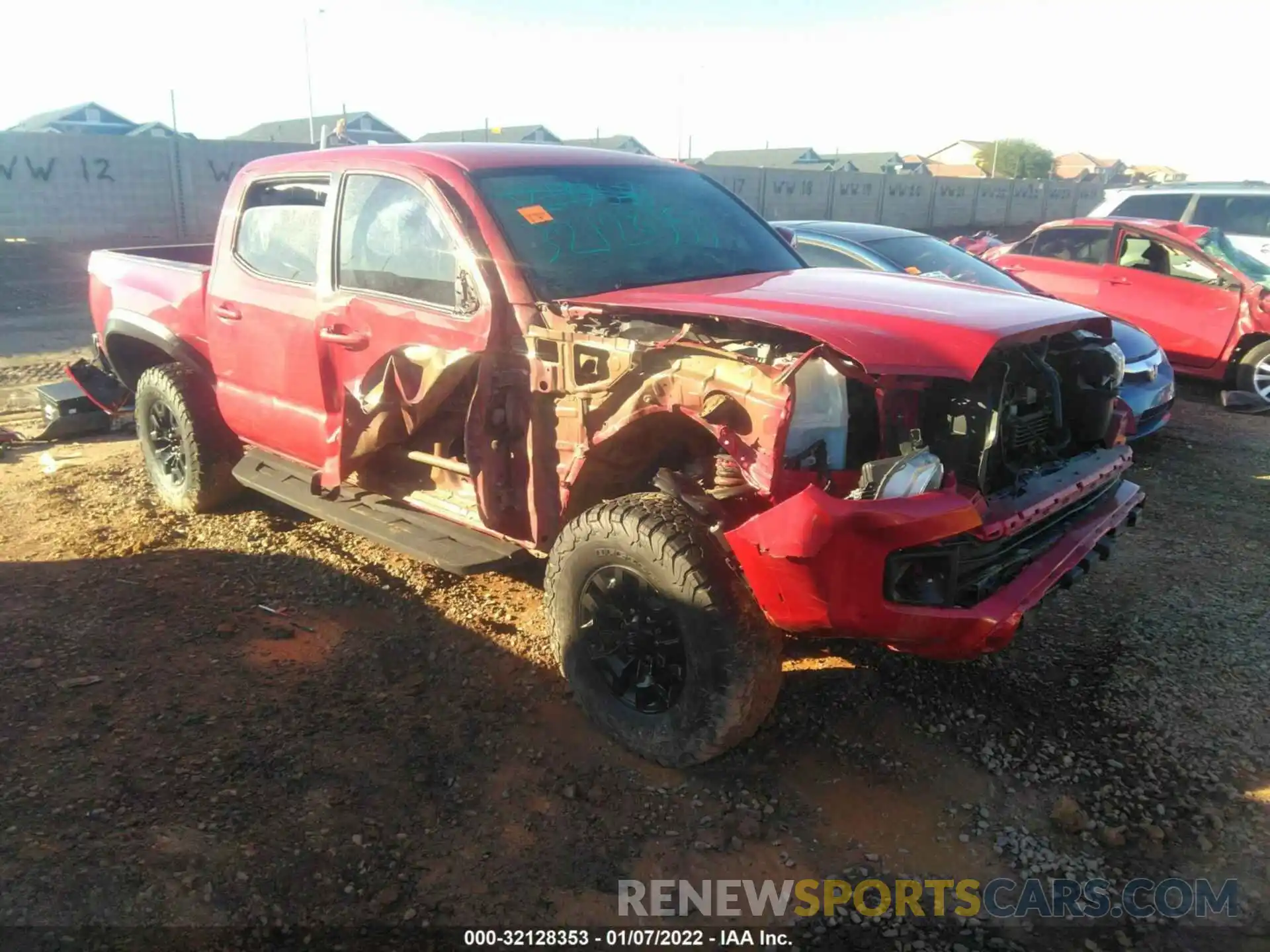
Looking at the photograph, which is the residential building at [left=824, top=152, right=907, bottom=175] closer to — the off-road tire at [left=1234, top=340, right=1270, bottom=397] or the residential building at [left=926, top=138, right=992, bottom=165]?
the residential building at [left=926, top=138, right=992, bottom=165]

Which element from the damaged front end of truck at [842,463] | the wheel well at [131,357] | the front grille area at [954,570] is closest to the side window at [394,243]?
the damaged front end of truck at [842,463]

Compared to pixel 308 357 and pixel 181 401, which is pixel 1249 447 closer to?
pixel 308 357

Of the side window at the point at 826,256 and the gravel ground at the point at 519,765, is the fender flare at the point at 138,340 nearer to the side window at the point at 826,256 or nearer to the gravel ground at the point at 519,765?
the gravel ground at the point at 519,765

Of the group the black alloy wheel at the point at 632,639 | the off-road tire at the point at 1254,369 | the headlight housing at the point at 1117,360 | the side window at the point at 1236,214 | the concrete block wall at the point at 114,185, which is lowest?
the black alloy wheel at the point at 632,639

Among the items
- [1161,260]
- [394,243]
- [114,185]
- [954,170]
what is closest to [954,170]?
[954,170]

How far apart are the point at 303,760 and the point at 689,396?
178 centimetres

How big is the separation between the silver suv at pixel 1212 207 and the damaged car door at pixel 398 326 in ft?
28.7

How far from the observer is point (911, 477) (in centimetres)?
260

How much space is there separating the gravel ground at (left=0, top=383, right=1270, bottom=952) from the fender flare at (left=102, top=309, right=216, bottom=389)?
124 centimetres

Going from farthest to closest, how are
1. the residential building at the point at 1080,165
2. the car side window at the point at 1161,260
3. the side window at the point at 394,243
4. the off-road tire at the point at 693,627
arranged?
1. the residential building at the point at 1080,165
2. the car side window at the point at 1161,260
3. the side window at the point at 394,243
4. the off-road tire at the point at 693,627

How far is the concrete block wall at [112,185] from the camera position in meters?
17.6

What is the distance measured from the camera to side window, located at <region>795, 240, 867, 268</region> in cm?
679

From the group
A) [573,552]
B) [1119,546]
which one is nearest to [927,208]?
[1119,546]

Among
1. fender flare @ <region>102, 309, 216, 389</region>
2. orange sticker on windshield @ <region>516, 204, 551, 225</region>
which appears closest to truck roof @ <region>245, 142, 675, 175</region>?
orange sticker on windshield @ <region>516, 204, 551, 225</region>
